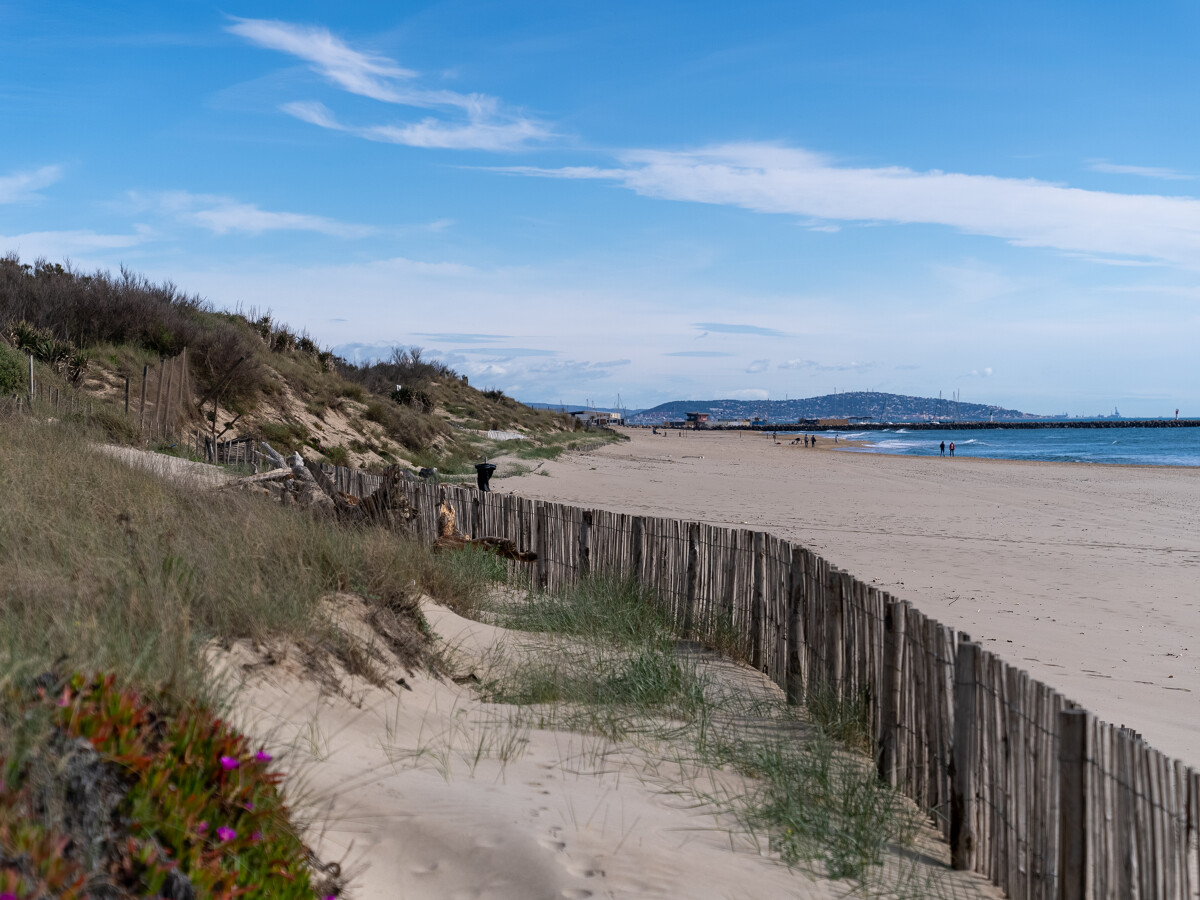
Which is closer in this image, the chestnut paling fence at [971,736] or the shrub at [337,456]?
the chestnut paling fence at [971,736]

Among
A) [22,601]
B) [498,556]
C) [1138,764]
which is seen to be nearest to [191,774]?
[22,601]

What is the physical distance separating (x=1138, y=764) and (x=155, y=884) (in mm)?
2893

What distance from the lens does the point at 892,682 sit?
455 centimetres

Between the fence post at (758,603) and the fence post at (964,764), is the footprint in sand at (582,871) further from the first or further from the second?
the fence post at (758,603)

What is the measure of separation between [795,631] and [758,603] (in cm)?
75

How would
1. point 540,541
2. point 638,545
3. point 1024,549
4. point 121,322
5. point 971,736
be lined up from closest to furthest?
point 971,736 < point 638,545 < point 540,541 < point 1024,549 < point 121,322

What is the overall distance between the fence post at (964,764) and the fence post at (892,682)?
1.98 ft

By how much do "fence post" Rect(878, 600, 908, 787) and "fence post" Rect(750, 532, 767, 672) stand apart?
1.96 metres

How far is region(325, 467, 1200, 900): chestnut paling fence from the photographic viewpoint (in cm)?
295

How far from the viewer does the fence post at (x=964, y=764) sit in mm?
3781

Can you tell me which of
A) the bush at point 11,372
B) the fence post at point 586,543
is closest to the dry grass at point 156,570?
the fence post at point 586,543

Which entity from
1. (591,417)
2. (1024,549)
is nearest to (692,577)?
(1024,549)

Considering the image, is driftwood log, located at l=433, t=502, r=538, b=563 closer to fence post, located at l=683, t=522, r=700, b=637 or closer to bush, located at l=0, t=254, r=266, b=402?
fence post, located at l=683, t=522, r=700, b=637

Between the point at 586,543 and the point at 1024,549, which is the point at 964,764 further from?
the point at 1024,549
